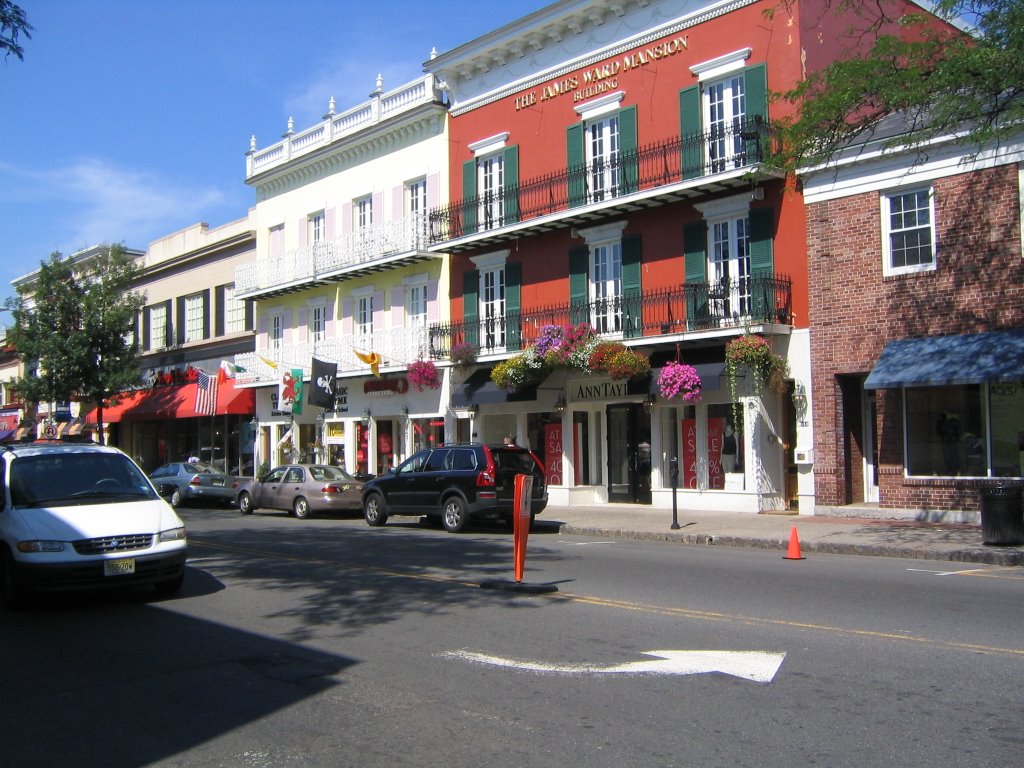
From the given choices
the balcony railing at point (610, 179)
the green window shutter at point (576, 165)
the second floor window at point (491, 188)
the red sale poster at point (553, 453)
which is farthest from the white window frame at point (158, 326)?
the green window shutter at point (576, 165)

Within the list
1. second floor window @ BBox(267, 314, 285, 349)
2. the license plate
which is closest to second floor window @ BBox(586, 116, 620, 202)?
second floor window @ BBox(267, 314, 285, 349)

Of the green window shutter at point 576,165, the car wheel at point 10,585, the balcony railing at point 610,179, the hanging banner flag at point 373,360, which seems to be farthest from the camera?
the hanging banner flag at point 373,360

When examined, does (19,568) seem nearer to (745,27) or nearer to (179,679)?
(179,679)

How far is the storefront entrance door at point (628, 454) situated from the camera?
23.2 m

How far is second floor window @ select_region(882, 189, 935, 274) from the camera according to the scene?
1823 centimetres

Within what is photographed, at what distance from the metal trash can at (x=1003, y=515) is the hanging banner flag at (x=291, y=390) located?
21.6 m

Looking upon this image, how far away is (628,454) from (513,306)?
520cm

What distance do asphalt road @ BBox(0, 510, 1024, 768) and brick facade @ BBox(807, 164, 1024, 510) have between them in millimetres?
6527

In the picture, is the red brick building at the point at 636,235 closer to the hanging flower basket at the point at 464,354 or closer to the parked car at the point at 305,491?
the hanging flower basket at the point at 464,354

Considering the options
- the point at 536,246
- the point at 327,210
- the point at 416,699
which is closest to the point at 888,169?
the point at 536,246

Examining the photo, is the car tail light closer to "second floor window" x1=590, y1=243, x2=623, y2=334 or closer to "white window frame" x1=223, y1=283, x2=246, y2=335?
"second floor window" x1=590, y1=243, x2=623, y2=334

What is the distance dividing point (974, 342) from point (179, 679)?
49.3 ft

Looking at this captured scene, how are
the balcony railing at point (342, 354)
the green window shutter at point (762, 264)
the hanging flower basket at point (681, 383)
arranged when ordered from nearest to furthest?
the green window shutter at point (762, 264) → the hanging flower basket at point (681, 383) → the balcony railing at point (342, 354)

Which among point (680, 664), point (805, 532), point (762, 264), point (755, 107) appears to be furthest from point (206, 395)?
point (680, 664)
